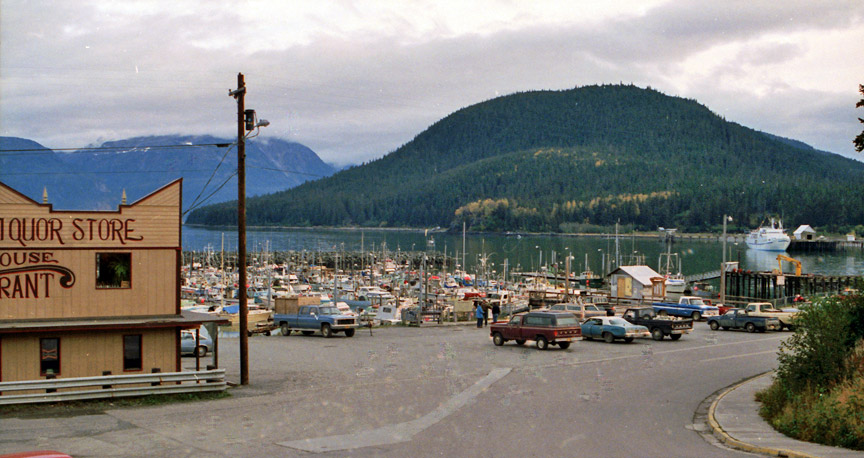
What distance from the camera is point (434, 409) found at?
20594 millimetres

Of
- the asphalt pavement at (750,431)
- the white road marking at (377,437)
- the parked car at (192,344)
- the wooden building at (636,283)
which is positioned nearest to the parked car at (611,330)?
the asphalt pavement at (750,431)

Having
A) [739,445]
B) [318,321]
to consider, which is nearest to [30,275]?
[318,321]

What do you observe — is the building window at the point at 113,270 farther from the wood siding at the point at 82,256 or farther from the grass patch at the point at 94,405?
the grass patch at the point at 94,405

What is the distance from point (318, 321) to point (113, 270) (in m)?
17.8

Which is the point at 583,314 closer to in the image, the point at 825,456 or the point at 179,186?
the point at 179,186

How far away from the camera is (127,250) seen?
2466 cm

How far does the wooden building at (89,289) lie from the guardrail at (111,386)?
0.77m

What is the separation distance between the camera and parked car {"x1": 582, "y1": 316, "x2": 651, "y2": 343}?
38.0 m

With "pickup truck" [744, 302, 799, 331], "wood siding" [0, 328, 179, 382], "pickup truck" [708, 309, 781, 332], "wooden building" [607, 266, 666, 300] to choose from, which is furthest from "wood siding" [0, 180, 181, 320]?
"wooden building" [607, 266, 666, 300]

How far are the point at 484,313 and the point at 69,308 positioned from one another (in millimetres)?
31707

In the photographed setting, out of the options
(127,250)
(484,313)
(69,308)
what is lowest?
(484,313)

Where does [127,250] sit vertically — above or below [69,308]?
above

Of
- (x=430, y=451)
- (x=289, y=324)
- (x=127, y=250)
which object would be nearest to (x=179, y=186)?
(x=127, y=250)

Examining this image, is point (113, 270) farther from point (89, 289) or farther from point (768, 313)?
point (768, 313)
